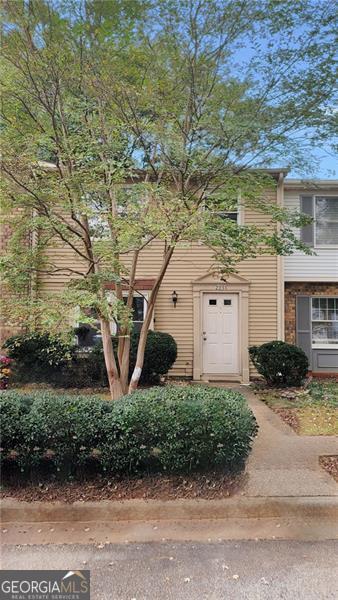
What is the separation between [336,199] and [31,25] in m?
8.83

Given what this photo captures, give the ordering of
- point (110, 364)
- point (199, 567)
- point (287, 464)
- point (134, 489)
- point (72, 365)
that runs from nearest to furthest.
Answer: point (199, 567), point (134, 489), point (287, 464), point (110, 364), point (72, 365)

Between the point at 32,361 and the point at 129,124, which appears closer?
the point at 129,124

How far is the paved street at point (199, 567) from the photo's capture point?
2.41 metres

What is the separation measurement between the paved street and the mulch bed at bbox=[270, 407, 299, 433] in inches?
115

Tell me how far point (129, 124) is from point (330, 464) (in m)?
4.73

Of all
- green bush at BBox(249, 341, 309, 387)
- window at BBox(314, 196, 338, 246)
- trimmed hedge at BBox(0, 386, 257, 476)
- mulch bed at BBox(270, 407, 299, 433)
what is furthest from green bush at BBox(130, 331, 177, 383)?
window at BBox(314, 196, 338, 246)

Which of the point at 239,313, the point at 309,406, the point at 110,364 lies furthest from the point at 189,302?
the point at 110,364

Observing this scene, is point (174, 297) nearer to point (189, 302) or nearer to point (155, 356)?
point (189, 302)

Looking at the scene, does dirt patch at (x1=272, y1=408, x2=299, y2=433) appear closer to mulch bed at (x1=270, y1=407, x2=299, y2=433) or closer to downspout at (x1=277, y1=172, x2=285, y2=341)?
mulch bed at (x1=270, y1=407, x2=299, y2=433)

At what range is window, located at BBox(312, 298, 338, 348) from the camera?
35.3ft

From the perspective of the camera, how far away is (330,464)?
13.8ft

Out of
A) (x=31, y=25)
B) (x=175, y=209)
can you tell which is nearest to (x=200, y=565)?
(x=175, y=209)

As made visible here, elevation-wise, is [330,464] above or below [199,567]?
above

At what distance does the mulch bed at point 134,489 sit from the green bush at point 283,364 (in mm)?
5274
